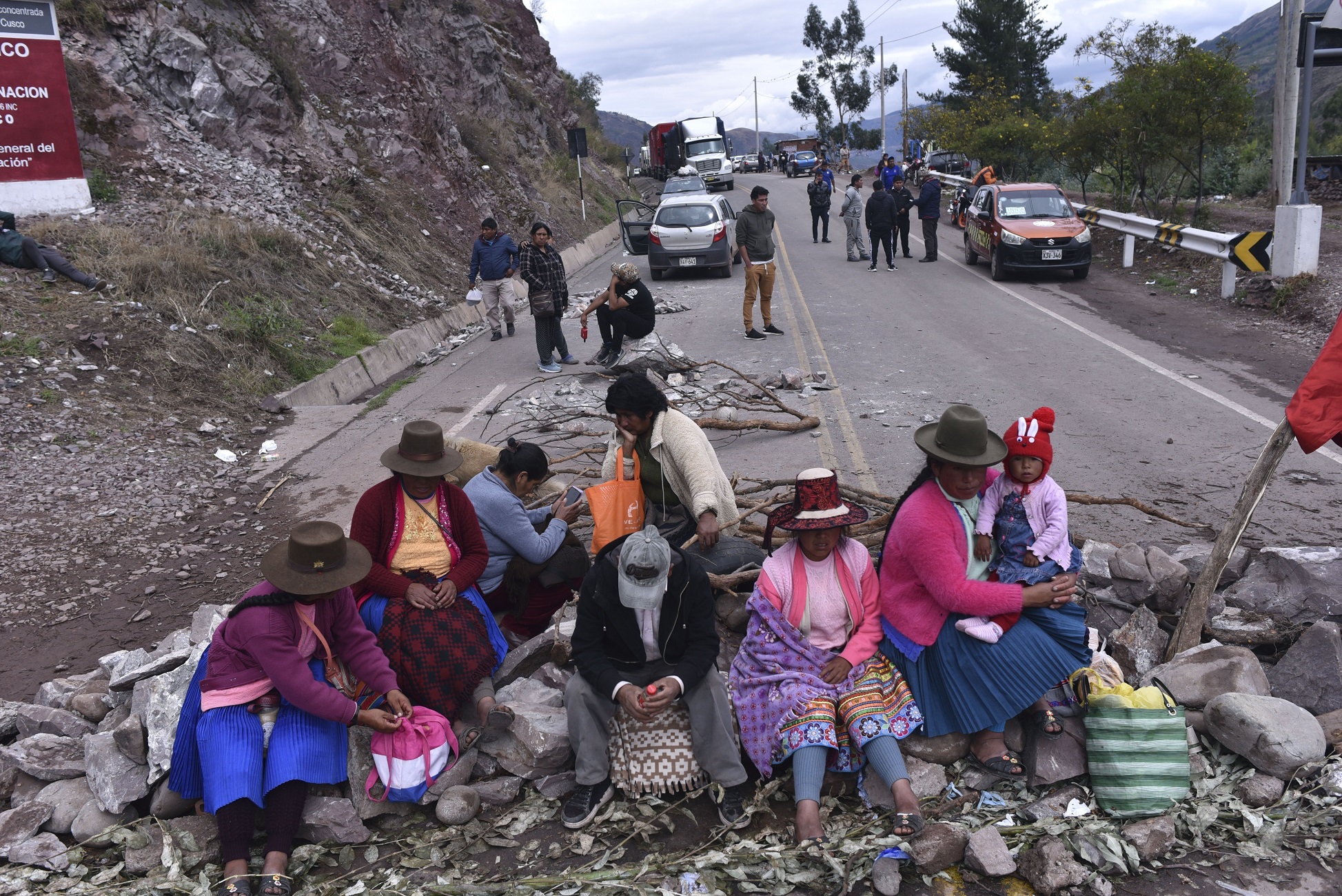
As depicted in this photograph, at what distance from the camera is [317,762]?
3.91 metres

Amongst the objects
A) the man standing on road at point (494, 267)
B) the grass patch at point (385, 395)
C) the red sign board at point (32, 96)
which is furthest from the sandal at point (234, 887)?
the red sign board at point (32, 96)

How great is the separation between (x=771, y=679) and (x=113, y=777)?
2757mm

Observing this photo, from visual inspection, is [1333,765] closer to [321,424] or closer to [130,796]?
[130,796]

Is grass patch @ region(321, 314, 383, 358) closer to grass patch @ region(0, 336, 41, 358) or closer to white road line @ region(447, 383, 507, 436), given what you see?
white road line @ region(447, 383, 507, 436)

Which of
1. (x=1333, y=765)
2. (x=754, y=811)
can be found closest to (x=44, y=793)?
(x=754, y=811)

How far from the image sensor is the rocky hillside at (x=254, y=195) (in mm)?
11227

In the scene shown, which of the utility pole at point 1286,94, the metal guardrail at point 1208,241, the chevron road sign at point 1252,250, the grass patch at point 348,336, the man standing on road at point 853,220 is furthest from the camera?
the man standing on road at point 853,220

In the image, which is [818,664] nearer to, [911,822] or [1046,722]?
[911,822]

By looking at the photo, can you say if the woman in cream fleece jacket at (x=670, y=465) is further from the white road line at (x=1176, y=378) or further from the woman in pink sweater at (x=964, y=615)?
the white road line at (x=1176, y=378)

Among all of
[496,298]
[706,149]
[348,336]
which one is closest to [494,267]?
[496,298]

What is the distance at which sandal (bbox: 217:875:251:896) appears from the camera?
351cm

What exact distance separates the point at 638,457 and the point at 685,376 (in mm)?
5991

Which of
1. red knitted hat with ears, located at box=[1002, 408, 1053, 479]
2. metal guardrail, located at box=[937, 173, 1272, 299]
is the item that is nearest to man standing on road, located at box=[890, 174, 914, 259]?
metal guardrail, located at box=[937, 173, 1272, 299]

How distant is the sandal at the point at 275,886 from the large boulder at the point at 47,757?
130cm
